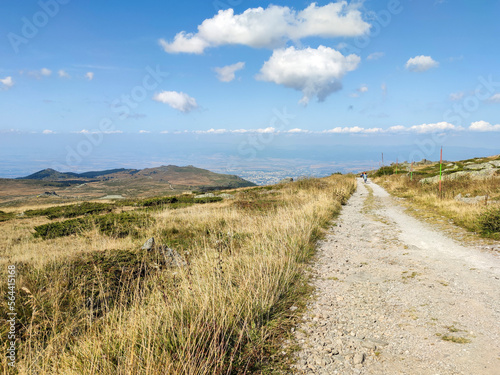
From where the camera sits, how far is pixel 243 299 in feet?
12.4

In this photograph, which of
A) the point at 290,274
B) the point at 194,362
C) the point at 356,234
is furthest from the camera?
the point at 356,234

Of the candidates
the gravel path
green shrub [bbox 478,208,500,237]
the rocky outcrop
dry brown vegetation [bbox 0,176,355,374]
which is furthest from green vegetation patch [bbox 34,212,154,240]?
green shrub [bbox 478,208,500,237]

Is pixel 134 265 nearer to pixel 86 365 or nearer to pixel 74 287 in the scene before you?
pixel 74 287

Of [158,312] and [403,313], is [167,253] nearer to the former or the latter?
[158,312]

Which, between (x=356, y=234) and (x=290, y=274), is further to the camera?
(x=356, y=234)

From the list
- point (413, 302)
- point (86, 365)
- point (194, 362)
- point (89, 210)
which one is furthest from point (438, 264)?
point (89, 210)

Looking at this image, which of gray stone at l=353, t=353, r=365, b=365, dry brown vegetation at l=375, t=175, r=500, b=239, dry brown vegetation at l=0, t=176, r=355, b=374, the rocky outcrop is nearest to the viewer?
dry brown vegetation at l=0, t=176, r=355, b=374

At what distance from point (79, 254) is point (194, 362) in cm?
593

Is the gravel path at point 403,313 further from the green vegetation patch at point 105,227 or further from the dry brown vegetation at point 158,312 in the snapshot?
the green vegetation patch at point 105,227

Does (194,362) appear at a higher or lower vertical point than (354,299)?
higher

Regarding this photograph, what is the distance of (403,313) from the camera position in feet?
12.9

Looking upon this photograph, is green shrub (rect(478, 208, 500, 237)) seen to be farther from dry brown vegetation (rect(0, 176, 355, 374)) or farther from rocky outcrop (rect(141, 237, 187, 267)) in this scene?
rocky outcrop (rect(141, 237, 187, 267))

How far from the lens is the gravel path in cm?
288

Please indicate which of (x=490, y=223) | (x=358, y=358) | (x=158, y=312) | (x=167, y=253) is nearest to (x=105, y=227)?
(x=167, y=253)
